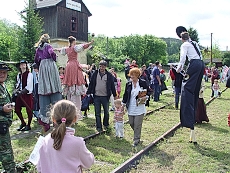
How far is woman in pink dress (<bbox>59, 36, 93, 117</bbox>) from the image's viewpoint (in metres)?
8.10

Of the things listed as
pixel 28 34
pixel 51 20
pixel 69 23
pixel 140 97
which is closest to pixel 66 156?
pixel 140 97

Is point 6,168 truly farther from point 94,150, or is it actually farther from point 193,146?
point 193,146

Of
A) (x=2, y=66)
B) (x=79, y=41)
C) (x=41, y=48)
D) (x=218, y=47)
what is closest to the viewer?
(x=2, y=66)

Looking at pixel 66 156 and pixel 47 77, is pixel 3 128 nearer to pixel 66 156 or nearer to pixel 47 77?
pixel 66 156

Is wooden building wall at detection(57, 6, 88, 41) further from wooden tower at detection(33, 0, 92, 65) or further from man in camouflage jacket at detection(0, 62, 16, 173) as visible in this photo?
man in camouflage jacket at detection(0, 62, 16, 173)

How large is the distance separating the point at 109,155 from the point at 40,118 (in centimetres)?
227

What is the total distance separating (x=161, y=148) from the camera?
6.64 metres

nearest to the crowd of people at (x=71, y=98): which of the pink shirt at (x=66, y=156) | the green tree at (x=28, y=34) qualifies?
the pink shirt at (x=66, y=156)

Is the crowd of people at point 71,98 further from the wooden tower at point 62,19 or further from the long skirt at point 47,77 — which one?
the wooden tower at point 62,19

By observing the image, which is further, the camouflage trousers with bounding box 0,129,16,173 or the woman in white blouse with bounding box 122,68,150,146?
the woman in white blouse with bounding box 122,68,150,146

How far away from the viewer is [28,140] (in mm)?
7285

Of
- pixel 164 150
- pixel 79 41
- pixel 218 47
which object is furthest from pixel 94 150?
pixel 218 47

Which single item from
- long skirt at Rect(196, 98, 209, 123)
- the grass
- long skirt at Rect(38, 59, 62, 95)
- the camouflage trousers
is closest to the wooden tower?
long skirt at Rect(196, 98, 209, 123)

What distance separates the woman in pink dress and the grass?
1018 millimetres
